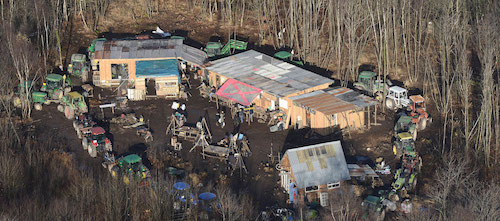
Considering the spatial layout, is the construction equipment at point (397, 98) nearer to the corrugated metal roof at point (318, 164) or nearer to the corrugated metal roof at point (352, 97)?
the corrugated metal roof at point (352, 97)

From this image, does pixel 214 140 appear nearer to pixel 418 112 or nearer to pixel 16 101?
pixel 418 112

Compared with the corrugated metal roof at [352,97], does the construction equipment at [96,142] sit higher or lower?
lower

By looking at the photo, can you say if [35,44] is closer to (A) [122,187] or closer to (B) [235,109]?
(B) [235,109]

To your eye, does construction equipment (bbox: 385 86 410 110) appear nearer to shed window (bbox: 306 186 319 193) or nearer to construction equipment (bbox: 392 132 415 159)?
construction equipment (bbox: 392 132 415 159)

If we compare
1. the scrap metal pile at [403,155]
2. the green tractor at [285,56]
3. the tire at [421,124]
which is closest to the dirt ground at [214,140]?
Result: the tire at [421,124]

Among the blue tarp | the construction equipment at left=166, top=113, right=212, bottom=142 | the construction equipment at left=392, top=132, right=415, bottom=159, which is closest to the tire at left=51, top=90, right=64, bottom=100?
the blue tarp

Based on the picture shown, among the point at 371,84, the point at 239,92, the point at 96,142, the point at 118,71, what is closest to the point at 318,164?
the point at 239,92
